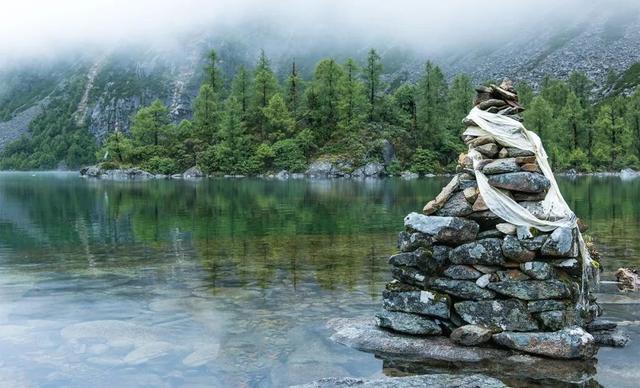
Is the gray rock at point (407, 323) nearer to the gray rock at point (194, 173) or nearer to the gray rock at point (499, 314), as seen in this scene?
the gray rock at point (499, 314)

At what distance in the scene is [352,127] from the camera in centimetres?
14238

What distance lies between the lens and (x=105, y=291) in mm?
19922

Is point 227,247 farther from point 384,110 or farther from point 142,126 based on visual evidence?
point 142,126

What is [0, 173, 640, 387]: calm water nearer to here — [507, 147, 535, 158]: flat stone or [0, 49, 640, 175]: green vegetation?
[507, 147, 535, 158]: flat stone

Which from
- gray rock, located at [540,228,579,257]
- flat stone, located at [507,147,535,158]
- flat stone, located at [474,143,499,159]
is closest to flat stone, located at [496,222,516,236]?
gray rock, located at [540,228,579,257]

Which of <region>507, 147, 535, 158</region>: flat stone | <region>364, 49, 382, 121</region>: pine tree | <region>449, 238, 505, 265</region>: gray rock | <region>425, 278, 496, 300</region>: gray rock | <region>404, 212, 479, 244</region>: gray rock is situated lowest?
<region>425, 278, 496, 300</region>: gray rock

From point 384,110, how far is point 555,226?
139523mm

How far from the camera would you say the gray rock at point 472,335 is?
13070 millimetres

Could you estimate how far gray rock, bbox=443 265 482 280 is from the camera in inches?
546

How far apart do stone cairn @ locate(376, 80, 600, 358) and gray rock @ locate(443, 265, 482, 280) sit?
0.08 feet

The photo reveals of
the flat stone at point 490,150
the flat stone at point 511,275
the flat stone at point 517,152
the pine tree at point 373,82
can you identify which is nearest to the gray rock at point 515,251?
the flat stone at point 511,275

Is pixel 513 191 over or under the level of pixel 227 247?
over

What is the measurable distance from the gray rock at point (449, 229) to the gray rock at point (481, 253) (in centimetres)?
23

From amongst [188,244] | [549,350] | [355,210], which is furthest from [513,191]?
[355,210]
